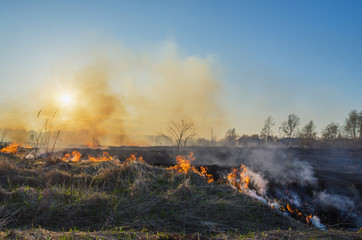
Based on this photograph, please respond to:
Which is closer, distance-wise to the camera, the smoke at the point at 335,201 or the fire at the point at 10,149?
the fire at the point at 10,149

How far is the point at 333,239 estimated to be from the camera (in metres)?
3.04

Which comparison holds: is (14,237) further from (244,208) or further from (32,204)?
(244,208)

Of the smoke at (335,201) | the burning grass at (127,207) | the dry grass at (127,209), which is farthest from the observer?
the smoke at (335,201)

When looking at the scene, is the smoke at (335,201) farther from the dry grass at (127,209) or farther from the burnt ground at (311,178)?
the dry grass at (127,209)

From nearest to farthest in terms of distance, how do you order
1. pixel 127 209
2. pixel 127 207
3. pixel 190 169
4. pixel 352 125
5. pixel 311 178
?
pixel 127 209
pixel 127 207
pixel 190 169
pixel 311 178
pixel 352 125

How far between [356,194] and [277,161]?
12838 millimetres

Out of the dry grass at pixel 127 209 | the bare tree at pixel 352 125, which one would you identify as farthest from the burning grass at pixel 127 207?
the bare tree at pixel 352 125

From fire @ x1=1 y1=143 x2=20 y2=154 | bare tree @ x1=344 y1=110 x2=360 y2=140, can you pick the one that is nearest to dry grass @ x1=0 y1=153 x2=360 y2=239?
fire @ x1=1 y1=143 x2=20 y2=154

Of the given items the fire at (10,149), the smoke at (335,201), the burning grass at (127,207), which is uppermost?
the fire at (10,149)

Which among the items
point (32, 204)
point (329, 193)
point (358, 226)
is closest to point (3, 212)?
point (32, 204)

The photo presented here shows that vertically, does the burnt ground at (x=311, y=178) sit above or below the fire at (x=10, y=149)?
below

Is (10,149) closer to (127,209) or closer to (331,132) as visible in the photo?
(127,209)

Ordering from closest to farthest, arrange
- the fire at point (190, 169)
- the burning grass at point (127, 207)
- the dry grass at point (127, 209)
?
the dry grass at point (127, 209) → the burning grass at point (127, 207) → the fire at point (190, 169)

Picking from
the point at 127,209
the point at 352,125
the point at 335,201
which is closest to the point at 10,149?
the point at 127,209
